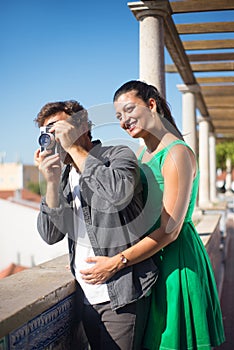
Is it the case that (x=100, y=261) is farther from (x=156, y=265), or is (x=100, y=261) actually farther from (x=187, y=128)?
(x=187, y=128)

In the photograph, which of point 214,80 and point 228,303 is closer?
point 228,303

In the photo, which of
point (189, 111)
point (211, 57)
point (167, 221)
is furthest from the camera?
point (189, 111)

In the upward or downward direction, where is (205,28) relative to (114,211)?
upward

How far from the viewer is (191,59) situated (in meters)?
8.30

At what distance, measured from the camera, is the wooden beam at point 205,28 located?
6.73 m

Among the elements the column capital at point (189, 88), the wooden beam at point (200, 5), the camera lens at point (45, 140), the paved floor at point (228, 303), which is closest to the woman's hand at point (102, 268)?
the camera lens at point (45, 140)

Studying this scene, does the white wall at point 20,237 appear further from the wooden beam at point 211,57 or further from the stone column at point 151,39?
the stone column at point 151,39

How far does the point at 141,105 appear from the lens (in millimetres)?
2055

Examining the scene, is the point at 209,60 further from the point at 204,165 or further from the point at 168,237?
the point at 168,237

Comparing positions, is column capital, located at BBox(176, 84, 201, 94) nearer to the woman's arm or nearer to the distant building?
the woman's arm

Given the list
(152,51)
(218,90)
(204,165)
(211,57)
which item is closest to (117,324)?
(152,51)

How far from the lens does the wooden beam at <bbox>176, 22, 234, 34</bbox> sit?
6.73 m

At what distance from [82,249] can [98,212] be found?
211 mm

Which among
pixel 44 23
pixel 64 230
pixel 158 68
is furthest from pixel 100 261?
pixel 44 23
